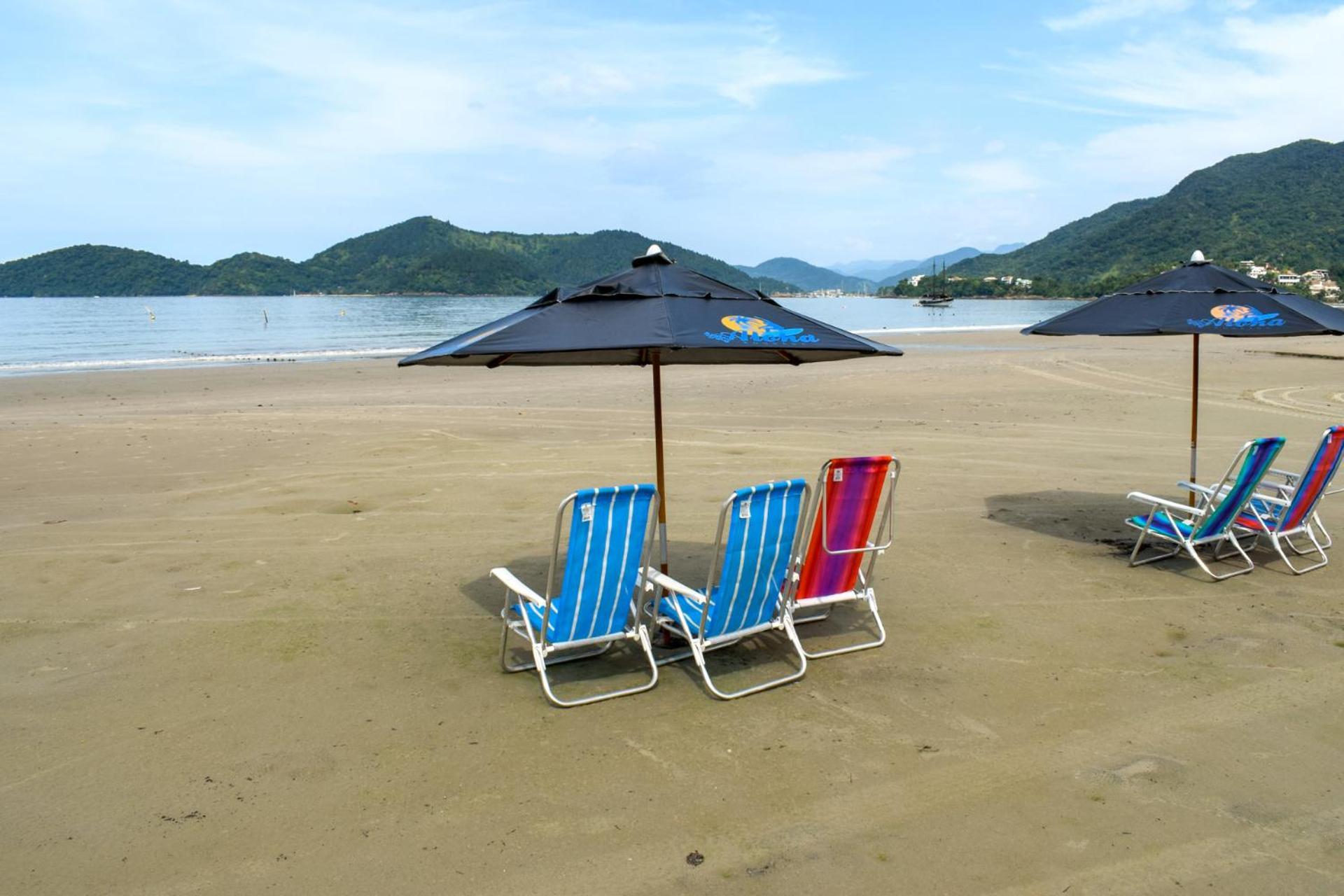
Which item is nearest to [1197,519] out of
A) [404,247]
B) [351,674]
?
[351,674]

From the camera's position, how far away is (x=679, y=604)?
4.55 meters

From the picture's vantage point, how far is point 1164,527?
6.18m

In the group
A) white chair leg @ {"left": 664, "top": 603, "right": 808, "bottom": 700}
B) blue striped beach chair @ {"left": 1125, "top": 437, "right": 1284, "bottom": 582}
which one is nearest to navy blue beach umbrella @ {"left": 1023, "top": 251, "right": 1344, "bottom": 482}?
blue striped beach chair @ {"left": 1125, "top": 437, "right": 1284, "bottom": 582}

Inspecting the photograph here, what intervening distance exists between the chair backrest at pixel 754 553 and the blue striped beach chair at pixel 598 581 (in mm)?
347

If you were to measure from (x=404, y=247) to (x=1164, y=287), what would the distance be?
15904 centimetres

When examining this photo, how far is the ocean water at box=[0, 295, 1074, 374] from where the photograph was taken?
31.2m

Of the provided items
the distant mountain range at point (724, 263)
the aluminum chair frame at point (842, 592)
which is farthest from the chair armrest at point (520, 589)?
the distant mountain range at point (724, 263)

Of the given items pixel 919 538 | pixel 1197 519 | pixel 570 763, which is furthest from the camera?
pixel 919 538

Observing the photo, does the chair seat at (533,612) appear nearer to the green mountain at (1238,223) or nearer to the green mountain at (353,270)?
the green mountain at (1238,223)

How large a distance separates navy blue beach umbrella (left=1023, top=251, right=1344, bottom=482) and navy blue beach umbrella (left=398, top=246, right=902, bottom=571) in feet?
7.96

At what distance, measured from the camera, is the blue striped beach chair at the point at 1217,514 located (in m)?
5.43

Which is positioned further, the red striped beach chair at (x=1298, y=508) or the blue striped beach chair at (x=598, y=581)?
the red striped beach chair at (x=1298, y=508)

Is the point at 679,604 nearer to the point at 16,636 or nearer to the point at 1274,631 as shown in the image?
the point at 1274,631

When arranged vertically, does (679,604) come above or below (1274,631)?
above
